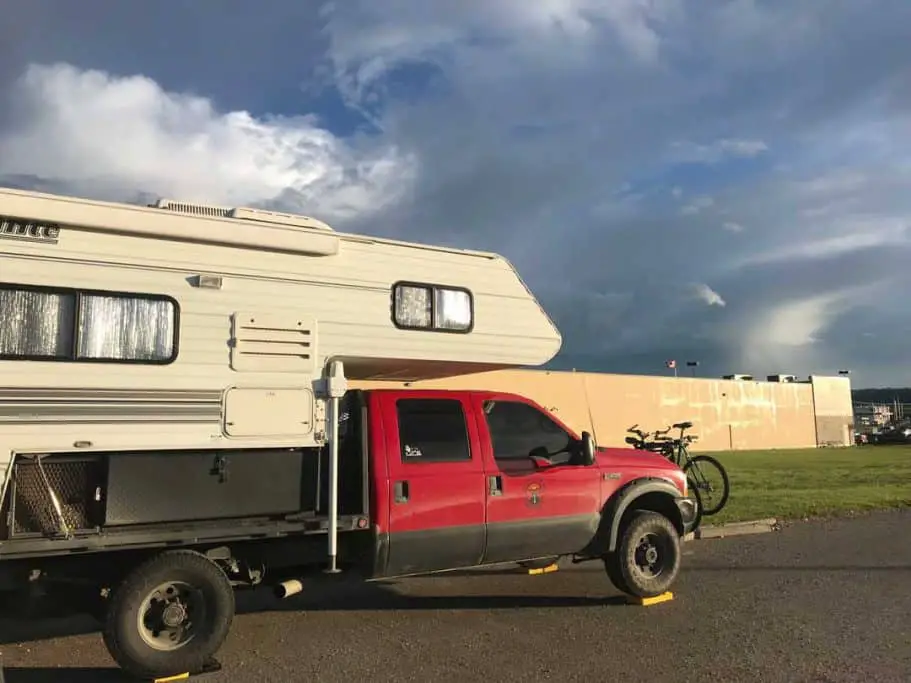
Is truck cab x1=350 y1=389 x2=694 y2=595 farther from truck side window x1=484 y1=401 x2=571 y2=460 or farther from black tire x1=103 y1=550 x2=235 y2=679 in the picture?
black tire x1=103 y1=550 x2=235 y2=679

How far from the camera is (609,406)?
40719 mm

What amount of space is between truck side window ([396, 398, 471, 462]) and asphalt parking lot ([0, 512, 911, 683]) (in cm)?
149

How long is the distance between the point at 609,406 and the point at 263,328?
1422 inches

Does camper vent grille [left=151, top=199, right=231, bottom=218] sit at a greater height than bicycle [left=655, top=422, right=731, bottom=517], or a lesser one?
greater

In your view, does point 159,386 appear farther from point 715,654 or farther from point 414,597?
point 715,654

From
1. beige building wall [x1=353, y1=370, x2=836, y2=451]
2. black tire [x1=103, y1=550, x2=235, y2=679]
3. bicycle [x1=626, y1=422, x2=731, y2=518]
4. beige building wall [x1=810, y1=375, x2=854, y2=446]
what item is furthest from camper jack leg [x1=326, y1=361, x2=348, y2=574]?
beige building wall [x1=810, y1=375, x2=854, y2=446]

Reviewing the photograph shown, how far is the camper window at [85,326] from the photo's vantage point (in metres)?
5.23

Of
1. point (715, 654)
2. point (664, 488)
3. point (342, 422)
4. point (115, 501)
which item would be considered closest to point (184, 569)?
point (115, 501)

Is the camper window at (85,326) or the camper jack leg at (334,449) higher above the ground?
the camper window at (85,326)

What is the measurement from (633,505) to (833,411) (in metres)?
58.2

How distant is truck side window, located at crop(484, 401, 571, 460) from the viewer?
7.07m

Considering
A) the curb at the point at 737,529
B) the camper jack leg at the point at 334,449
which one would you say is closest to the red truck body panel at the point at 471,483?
the camper jack leg at the point at 334,449

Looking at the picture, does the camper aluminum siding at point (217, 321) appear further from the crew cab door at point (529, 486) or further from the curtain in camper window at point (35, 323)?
the crew cab door at point (529, 486)

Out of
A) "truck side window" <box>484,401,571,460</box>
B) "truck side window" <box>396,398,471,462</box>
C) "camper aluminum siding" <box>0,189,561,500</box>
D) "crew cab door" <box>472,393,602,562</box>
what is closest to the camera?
"camper aluminum siding" <box>0,189,561,500</box>
